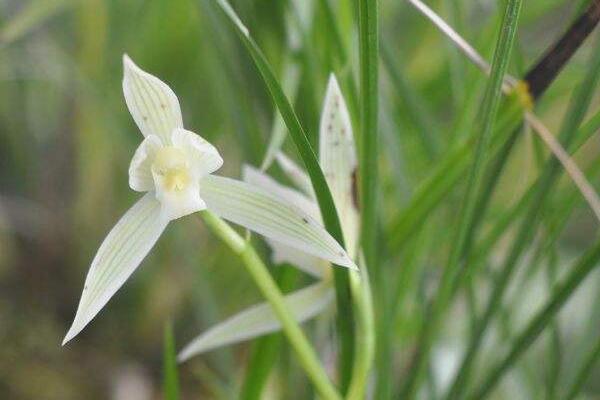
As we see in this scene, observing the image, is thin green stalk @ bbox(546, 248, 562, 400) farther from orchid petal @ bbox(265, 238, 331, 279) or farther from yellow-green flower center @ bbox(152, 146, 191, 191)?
yellow-green flower center @ bbox(152, 146, 191, 191)

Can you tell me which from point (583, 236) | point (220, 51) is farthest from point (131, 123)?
point (583, 236)

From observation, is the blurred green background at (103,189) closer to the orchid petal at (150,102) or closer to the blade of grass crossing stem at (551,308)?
the blade of grass crossing stem at (551,308)

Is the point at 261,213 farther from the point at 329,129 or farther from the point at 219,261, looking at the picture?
the point at 219,261

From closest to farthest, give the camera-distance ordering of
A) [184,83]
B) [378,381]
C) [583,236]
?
[378,381] < [184,83] < [583,236]

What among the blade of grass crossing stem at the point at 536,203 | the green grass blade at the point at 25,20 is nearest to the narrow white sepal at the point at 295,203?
the blade of grass crossing stem at the point at 536,203

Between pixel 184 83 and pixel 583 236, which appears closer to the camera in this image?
pixel 184 83

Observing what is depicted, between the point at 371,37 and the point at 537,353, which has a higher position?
the point at 371,37

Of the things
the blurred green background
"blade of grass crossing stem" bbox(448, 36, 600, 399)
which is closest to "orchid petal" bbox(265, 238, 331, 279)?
"blade of grass crossing stem" bbox(448, 36, 600, 399)

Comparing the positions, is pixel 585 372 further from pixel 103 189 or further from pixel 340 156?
pixel 103 189
